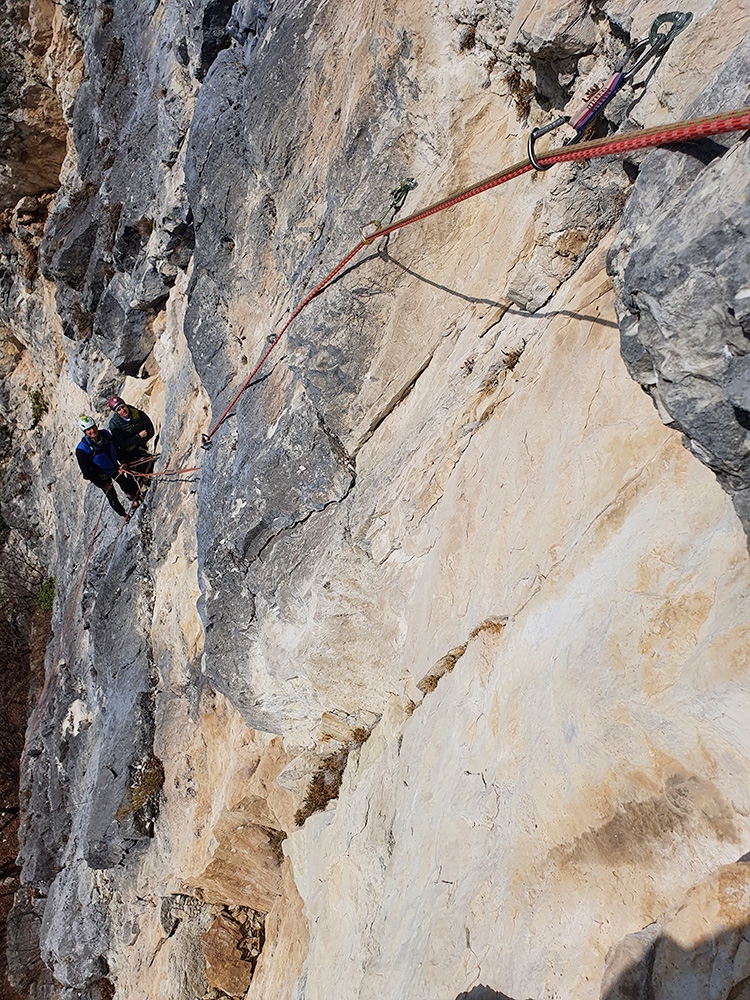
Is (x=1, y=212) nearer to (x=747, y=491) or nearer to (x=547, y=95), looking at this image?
(x=547, y=95)

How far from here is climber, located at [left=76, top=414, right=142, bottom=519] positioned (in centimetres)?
1206

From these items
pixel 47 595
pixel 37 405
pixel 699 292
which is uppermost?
pixel 37 405

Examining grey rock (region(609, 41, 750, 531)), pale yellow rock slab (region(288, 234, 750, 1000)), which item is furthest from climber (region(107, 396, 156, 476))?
grey rock (region(609, 41, 750, 531))

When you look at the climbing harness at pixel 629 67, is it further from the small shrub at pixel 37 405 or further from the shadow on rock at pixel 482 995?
the small shrub at pixel 37 405

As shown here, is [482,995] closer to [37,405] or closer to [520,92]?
[520,92]

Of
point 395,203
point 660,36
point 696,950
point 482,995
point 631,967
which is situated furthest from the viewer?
point 395,203

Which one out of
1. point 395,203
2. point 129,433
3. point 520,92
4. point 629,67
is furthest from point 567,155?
point 129,433

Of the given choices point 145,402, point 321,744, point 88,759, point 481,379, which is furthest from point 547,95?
point 88,759

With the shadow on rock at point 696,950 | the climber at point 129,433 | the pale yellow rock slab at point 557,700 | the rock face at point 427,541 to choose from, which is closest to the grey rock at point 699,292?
the rock face at point 427,541

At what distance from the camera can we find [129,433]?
40.7ft

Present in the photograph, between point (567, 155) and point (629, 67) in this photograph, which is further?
point (629, 67)

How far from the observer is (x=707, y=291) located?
310cm

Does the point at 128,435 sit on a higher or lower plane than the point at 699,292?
higher

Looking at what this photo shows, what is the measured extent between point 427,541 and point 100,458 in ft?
26.7
